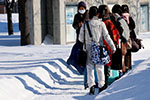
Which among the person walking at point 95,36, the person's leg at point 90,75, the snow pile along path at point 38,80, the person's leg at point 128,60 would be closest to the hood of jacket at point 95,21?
the person walking at point 95,36

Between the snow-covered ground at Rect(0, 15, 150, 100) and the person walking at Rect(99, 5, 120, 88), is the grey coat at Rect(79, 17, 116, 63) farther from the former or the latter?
the snow-covered ground at Rect(0, 15, 150, 100)

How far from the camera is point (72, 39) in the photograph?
73.8ft

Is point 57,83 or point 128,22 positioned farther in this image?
point 57,83

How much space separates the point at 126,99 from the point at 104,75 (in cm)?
→ 295

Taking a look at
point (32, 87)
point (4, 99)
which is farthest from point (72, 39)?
point (4, 99)

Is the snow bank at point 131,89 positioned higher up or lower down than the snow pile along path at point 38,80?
higher up

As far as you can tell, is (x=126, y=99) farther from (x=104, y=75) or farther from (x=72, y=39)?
(x=72, y=39)

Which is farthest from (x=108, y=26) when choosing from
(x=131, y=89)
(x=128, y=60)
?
(x=131, y=89)

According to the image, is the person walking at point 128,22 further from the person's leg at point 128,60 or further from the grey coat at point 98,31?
the grey coat at point 98,31

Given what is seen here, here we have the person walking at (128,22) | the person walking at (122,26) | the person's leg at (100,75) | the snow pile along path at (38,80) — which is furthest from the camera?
the person walking at (128,22)

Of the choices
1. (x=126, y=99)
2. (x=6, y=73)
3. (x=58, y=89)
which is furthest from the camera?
(x=6, y=73)

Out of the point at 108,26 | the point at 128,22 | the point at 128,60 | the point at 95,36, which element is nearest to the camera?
the point at 95,36

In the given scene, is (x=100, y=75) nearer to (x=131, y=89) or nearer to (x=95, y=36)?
(x=95, y=36)

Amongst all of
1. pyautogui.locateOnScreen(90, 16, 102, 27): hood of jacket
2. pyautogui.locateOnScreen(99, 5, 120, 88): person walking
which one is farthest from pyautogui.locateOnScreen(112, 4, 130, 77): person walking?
pyautogui.locateOnScreen(90, 16, 102, 27): hood of jacket
